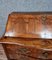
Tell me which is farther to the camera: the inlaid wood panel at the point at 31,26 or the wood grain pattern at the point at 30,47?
the inlaid wood panel at the point at 31,26

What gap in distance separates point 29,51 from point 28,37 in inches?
6.4

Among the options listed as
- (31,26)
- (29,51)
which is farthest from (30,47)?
(31,26)

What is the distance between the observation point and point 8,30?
170 centimetres

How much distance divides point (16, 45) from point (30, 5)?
0.71 meters

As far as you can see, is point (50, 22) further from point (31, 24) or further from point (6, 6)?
point (6, 6)

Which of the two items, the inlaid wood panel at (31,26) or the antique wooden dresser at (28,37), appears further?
the inlaid wood panel at (31,26)

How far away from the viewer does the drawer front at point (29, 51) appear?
1491 mm

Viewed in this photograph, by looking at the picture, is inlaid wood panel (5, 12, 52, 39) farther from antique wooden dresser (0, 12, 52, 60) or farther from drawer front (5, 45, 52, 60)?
drawer front (5, 45, 52, 60)

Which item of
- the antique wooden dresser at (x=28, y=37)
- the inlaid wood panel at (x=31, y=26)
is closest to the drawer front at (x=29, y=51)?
the antique wooden dresser at (x=28, y=37)

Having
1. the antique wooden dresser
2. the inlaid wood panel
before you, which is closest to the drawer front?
the antique wooden dresser

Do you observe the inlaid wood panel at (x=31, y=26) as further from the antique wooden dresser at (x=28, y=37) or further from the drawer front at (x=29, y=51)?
the drawer front at (x=29, y=51)

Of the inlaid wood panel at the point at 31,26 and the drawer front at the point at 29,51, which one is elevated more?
the inlaid wood panel at the point at 31,26

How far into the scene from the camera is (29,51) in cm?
155

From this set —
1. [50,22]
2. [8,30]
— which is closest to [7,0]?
[8,30]
